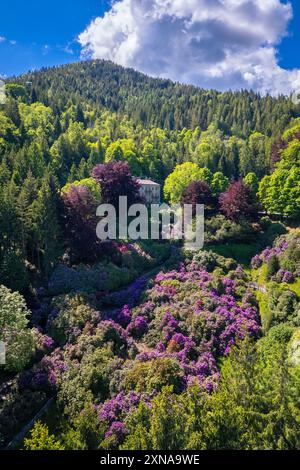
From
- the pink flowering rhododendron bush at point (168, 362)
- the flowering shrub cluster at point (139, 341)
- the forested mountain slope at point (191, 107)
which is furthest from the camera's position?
the forested mountain slope at point (191, 107)

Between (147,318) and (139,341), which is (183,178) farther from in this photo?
(139,341)

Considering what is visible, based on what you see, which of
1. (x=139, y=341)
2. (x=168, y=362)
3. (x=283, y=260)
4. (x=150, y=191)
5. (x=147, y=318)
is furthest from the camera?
(x=150, y=191)

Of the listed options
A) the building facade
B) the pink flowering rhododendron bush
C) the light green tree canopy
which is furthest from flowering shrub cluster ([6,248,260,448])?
the building facade

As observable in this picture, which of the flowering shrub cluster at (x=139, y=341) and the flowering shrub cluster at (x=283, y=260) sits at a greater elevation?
the flowering shrub cluster at (x=283, y=260)

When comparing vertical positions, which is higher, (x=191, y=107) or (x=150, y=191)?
(x=191, y=107)

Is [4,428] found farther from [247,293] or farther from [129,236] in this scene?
[129,236]

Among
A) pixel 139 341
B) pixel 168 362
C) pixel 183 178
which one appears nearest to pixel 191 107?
pixel 183 178

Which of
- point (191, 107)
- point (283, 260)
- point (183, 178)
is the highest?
point (191, 107)

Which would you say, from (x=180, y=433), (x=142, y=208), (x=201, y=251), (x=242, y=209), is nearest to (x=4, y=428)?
(x=180, y=433)

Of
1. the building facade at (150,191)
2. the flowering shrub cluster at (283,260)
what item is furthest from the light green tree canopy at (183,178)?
the flowering shrub cluster at (283,260)

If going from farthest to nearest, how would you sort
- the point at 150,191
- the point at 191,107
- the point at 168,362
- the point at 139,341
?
the point at 191,107 → the point at 150,191 → the point at 139,341 → the point at 168,362

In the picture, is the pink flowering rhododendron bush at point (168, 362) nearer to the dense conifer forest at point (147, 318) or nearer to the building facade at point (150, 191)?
the dense conifer forest at point (147, 318)

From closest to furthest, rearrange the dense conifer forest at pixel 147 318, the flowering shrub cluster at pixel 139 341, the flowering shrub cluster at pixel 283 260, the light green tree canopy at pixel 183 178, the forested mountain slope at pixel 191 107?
the dense conifer forest at pixel 147 318 → the flowering shrub cluster at pixel 139 341 → the flowering shrub cluster at pixel 283 260 → the light green tree canopy at pixel 183 178 → the forested mountain slope at pixel 191 107
